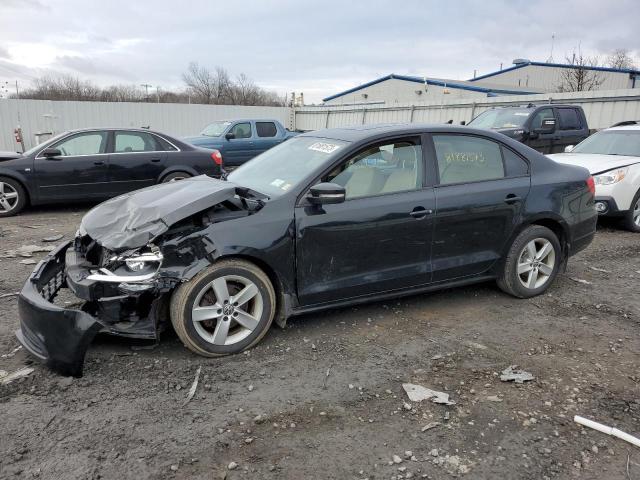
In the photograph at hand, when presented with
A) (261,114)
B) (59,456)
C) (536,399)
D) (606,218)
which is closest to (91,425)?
(59,456)

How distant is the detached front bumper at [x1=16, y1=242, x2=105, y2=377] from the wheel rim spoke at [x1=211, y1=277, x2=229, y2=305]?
753 millimetres

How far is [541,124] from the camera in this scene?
1073 cm

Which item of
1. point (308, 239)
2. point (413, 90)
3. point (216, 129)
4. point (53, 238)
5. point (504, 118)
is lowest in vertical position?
point (53, 238)

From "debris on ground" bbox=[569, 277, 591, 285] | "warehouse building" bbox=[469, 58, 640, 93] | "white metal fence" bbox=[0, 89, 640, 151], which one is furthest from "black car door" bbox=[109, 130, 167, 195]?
"warehouse building" bbox=[469, 58, 640, 93]

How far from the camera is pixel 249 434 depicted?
2.78 m

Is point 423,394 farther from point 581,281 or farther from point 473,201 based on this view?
point 581,281

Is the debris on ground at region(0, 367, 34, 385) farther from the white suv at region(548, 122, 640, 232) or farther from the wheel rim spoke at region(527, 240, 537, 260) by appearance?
the white suv at region(548, 122, 640, 232)

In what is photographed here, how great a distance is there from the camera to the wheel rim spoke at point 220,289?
11.4 feet

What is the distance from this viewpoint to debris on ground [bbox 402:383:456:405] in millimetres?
3113

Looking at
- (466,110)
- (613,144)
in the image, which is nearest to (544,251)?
(613,144)

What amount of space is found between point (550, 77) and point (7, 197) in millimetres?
44114

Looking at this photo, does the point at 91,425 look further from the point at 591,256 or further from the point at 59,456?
the point at 591,256

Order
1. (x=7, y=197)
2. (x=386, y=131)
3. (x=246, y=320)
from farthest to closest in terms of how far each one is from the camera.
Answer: (x=7, y=197)
(x=386, y=131)
(x=246, y=320)

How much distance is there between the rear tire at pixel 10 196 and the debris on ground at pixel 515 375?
26.6 ft
